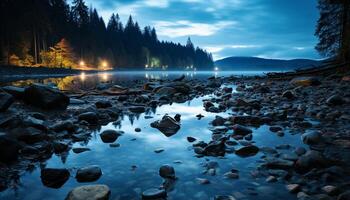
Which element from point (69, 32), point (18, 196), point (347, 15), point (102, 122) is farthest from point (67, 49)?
point (18, 196)

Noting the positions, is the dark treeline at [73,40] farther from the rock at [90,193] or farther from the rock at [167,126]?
the rock at [90,193]

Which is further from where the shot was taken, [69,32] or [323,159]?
[69,32]

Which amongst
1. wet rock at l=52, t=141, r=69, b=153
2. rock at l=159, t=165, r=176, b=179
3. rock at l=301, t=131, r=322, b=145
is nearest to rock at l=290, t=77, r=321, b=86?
rock at l=301, t=131, r=322, b=145

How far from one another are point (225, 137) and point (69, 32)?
69.8m

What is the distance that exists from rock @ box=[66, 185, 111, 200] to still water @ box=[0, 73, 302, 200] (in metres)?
0.11

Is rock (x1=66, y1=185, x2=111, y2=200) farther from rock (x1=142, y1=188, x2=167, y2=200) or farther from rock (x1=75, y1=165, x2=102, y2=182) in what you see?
rock (x1=75, y1=165, x2=102, y2=182)

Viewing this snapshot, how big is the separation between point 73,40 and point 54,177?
71.7 m

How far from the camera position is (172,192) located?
2336 millimetres

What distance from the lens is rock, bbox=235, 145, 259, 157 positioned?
333cm

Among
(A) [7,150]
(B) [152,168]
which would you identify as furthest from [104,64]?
(B) [152,168]

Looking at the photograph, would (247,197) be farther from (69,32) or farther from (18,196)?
(69,32)

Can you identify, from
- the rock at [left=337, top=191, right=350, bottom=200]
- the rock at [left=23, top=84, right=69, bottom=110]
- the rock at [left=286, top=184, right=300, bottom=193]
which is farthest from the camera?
the rock at [left=23, top=84, right=69, bottom=110]

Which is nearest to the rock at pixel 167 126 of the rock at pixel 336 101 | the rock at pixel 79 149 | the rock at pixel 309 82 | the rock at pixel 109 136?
the rock at pixel 109 136

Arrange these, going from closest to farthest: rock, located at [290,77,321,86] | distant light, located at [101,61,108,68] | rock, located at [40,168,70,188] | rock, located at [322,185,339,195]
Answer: rock, located at [322,185,339,195], rock, located at [40,168,70,188], rock, located at [290,77,321,86], distant light, located at [101,61,108,68]
